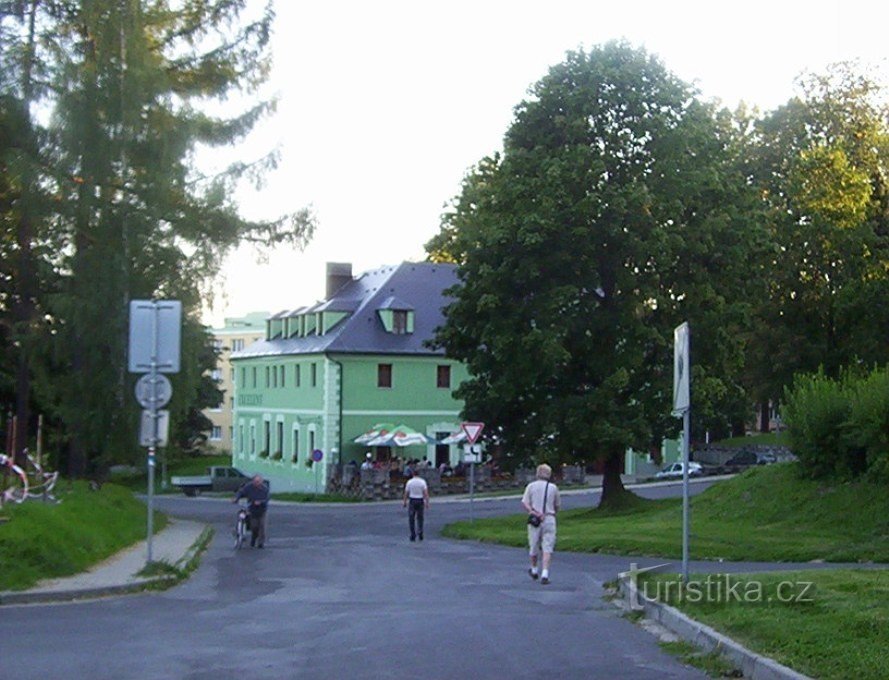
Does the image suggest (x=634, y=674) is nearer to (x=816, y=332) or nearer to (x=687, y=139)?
(x=687, y=139)

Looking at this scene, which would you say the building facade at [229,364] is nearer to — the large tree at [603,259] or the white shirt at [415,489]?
the large tree at [603,259]

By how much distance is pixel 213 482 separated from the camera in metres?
75.7

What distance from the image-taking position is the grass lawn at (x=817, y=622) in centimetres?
922

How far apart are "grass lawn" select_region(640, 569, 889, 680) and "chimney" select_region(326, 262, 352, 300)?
62.4m

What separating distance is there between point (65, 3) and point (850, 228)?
2884 centimetres

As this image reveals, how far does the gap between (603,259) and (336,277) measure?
1573 inches

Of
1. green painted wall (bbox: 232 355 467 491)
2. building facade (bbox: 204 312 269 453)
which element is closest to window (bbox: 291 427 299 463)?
green painted wall (bbox: 232 355 467 491)

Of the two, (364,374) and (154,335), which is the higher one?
(364,374)

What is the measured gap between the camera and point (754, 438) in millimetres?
79750

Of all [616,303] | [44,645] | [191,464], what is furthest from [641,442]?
[191,464]

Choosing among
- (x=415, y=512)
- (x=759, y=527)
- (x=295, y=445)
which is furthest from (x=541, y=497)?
(x=295, y=445)

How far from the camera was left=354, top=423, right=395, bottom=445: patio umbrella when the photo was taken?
66.9 m

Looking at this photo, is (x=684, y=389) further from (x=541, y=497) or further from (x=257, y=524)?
(x=257, y=524)

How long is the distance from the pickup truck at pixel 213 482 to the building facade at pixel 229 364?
116ft
